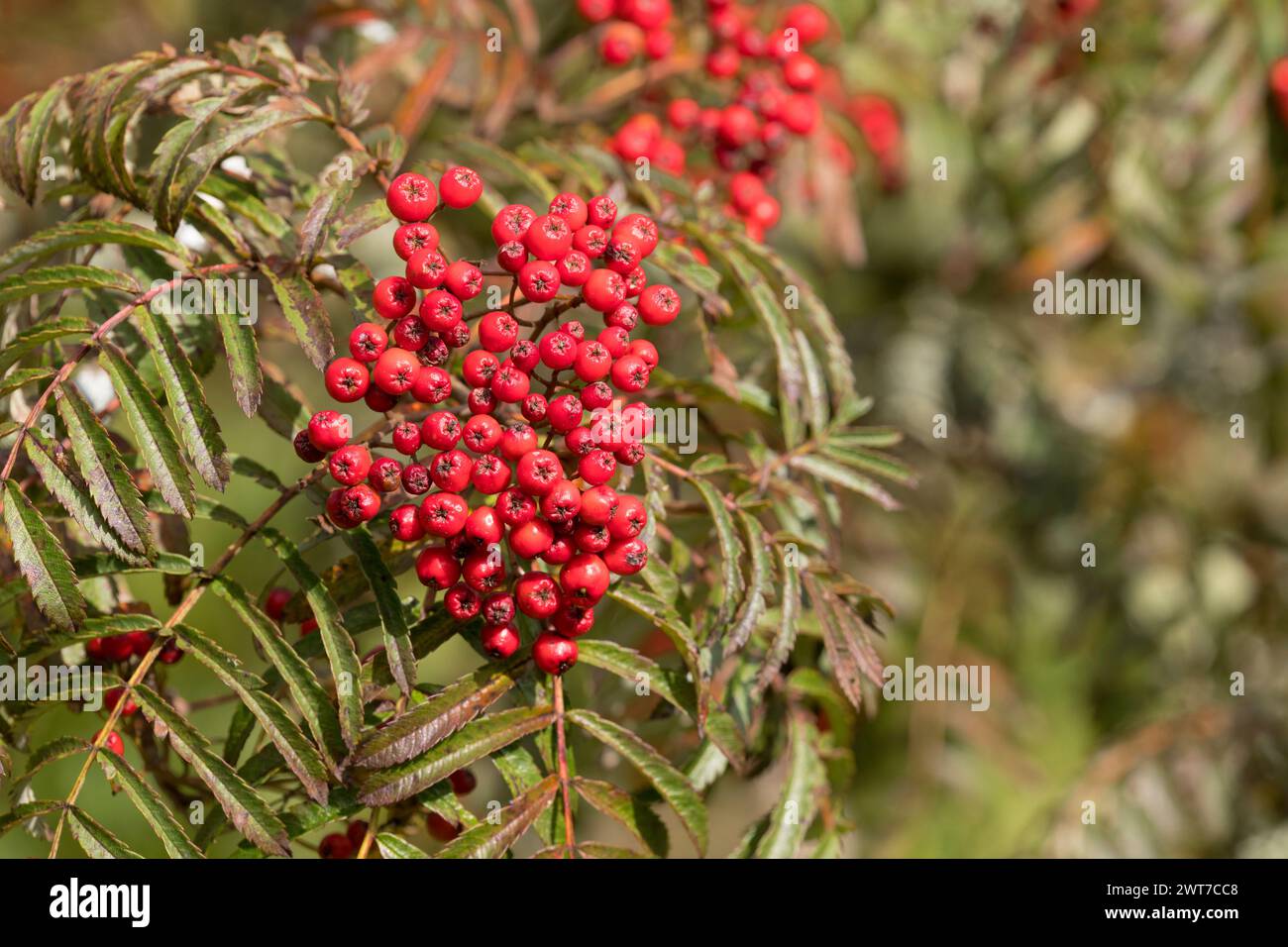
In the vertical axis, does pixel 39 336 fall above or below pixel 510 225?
below

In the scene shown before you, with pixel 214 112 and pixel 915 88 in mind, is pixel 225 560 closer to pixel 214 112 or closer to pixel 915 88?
pixel 214 112

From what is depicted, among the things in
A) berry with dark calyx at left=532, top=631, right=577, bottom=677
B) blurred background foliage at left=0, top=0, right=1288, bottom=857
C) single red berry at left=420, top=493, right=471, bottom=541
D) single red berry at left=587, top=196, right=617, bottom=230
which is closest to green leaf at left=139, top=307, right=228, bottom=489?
single red berry at left=420, top=493, right=471, bottom=541

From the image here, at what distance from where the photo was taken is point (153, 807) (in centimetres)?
153

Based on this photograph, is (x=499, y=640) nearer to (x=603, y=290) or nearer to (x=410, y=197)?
(x=603, y=290)

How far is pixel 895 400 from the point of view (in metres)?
3.46

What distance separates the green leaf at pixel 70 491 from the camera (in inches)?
59.5

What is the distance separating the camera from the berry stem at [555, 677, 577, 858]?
5.35 feet

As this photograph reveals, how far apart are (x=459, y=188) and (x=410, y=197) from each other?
0.38 ft

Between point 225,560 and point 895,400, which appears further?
point 895,400

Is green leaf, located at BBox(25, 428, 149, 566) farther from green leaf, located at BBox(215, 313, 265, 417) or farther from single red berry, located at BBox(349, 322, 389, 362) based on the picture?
single red berry, located at BBox(349, 322, 389, 362)

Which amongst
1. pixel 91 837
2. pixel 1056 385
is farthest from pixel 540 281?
pixel 1056 385

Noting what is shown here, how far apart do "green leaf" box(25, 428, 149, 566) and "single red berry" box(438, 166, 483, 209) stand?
63cm
